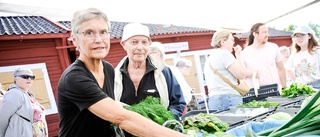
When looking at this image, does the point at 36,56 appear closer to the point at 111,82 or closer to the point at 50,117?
the point at 50,117

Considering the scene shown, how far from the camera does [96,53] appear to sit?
4.98 ft

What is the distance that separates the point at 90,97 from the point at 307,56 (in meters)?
3.77

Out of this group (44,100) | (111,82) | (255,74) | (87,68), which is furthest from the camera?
(44,100)

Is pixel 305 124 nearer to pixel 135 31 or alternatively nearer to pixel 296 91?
pixel 135 31

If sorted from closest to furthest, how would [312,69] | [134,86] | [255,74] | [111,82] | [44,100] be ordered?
1. [111,82]
2. [134,86]
3. [255,74]
4. [312,69]
5. [44,100]

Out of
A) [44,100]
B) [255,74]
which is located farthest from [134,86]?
[44,100]

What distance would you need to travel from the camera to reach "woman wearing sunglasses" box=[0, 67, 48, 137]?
3.84m

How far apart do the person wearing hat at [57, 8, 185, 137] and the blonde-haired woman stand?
1.98 meters

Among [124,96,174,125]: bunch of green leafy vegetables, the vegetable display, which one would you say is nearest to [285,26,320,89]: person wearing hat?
the vegetable display

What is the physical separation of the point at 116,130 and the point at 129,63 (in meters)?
1.12

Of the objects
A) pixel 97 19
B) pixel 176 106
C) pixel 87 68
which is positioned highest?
pixel 97 19

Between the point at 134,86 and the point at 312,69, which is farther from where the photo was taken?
the point at 312,69

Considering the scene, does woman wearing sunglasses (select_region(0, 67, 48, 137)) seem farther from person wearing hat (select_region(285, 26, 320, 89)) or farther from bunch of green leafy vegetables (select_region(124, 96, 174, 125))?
person wearing hat (select_region(285, 26, 320, 89))

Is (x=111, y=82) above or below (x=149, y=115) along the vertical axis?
above
